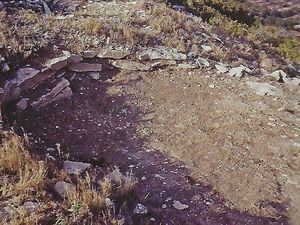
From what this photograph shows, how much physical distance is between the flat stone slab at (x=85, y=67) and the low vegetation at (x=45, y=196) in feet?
9.58

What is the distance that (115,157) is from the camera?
5.53 m

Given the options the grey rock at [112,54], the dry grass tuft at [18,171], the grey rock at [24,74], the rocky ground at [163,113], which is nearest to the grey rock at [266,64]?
the rocky ground at [163,113]

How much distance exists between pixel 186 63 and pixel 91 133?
2.79m

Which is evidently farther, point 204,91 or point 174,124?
point 204,91

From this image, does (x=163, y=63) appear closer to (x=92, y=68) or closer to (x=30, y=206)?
(x=92, y=68)

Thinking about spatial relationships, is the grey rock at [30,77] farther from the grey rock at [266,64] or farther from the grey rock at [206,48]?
the grey rock at [266,64]

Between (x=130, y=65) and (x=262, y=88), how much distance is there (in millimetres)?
2493

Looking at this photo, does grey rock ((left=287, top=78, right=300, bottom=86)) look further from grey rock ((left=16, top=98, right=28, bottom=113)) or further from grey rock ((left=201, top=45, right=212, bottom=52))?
grey rock ((left=16, top=98, right=28, bottom=113))

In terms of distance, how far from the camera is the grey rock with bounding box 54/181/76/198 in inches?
150

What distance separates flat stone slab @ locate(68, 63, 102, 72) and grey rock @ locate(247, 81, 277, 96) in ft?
9.35

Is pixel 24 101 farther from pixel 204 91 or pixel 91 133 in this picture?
pixel 204 91

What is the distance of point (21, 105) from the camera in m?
6.08

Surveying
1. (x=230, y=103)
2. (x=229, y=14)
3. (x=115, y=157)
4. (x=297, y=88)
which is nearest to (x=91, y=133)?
(x=115, y=157)

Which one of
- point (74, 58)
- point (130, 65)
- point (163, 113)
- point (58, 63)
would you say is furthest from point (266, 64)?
point (58, 63)
